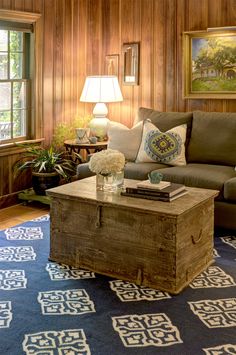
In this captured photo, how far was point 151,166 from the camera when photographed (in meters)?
4.72

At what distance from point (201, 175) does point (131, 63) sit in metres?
2.00

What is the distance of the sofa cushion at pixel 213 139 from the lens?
4.77 metres

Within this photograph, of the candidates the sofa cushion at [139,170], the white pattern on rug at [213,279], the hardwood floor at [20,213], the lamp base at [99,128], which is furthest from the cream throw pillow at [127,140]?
the white pattern on rug at [213,279]

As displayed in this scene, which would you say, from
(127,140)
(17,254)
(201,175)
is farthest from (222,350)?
(127,140)

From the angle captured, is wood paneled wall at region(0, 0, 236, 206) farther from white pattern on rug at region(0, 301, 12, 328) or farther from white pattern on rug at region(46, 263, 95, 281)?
white pattern on rug at region(0, 301, 12, 328)

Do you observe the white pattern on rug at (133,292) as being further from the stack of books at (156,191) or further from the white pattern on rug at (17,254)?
the white pattern on rug at (17,254)

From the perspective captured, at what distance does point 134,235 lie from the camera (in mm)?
3209

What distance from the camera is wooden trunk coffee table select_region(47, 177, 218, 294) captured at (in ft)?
10.2

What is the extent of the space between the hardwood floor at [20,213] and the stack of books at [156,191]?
159 cm

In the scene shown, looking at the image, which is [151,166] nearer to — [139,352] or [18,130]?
[18,130]

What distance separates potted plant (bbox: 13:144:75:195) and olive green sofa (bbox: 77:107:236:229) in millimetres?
392

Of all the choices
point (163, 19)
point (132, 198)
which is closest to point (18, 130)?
point (163, 19)

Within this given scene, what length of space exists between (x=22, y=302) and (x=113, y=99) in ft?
10.1

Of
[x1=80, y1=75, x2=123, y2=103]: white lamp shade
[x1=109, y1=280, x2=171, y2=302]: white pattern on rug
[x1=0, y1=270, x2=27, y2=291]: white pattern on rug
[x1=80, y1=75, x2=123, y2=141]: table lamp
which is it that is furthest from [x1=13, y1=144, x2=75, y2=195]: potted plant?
[x1=109, y1=280, x2=171, y2=302]: white pattern on rug
